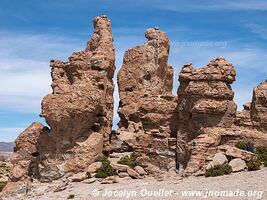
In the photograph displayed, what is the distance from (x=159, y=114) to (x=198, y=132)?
3929 millimetres

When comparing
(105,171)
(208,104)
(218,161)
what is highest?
(208,104)

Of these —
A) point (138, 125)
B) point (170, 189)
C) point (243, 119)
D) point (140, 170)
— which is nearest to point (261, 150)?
point (243, 119)

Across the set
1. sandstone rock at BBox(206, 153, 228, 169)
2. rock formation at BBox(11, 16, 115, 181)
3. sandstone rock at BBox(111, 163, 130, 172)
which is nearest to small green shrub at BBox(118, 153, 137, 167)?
sandstone rock at BBox(111, 163, 130, 172)

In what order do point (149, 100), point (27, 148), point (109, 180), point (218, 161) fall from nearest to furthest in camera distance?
point (218, 161), point (109, 180), point (149, 100), point (27, 148)

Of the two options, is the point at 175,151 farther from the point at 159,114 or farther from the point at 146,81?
the point at 146,81

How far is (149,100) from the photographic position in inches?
1452

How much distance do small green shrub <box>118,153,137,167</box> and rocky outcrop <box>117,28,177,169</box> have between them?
683 mm

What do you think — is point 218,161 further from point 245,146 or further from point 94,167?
point 94,167

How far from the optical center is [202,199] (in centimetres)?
2273

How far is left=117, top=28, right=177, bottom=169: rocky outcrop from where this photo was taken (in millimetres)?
35406

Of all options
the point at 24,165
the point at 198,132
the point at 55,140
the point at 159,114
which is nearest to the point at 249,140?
the point at 198,132

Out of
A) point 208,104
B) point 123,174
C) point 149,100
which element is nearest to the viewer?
point 123,174

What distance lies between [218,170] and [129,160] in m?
8.22

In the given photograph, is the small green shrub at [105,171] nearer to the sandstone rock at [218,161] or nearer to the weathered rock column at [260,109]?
the sandstone rock at [218,161]
